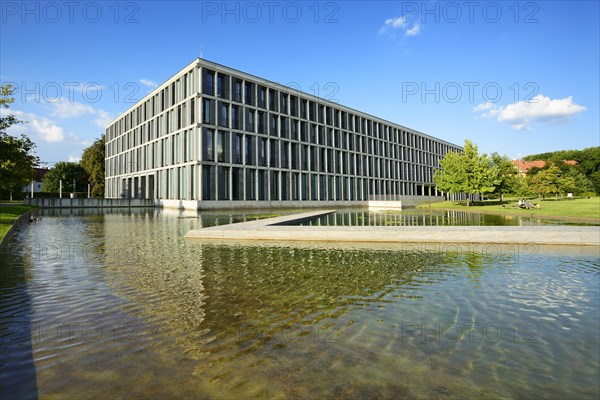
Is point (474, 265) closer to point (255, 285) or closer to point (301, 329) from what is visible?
point (255, 285)

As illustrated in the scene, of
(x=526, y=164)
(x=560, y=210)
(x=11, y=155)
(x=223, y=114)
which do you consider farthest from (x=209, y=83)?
(x=526, y=164)

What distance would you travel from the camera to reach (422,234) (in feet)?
45.3

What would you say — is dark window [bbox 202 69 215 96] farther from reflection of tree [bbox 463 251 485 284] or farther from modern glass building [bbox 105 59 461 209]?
reflection of tree [bbox 463 251 485 284]

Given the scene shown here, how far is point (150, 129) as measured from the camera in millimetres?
58656

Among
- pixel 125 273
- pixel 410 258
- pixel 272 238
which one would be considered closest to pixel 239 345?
pixel 125 273

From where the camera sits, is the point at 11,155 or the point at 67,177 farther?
the point at 67,177

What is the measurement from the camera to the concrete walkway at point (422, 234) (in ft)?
42.2

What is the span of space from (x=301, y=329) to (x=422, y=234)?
9.91 meters

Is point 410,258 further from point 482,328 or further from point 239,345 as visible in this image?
point 239,345

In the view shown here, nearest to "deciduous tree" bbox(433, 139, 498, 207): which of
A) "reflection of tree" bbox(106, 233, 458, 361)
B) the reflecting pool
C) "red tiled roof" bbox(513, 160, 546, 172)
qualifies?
the reflecting pool

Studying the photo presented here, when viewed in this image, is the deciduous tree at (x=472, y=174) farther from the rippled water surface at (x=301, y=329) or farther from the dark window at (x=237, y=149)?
the rippled water surface at (x=301, y=329)

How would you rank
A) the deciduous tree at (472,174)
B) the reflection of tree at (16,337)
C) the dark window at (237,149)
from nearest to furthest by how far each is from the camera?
the reflection of tree at (16,337)
the dark window at (237,149)
the deciduous tree at (472,174)

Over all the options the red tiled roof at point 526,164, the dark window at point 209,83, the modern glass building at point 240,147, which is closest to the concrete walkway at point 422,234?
the modern glass building at point 240,147

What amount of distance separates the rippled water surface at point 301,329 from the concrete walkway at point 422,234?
3.27 metres
